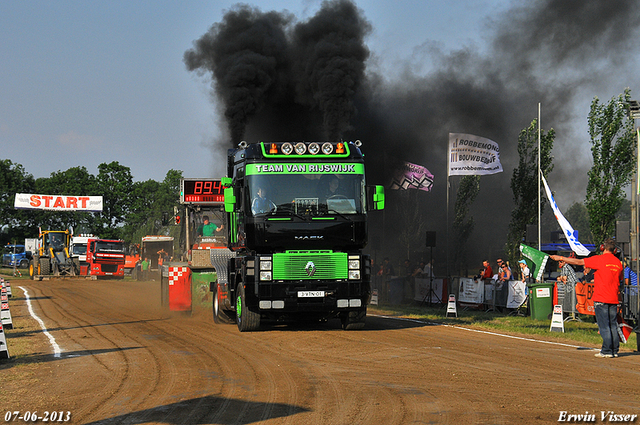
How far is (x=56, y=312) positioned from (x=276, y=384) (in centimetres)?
1295

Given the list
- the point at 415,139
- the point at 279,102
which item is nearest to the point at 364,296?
the point at 279,102

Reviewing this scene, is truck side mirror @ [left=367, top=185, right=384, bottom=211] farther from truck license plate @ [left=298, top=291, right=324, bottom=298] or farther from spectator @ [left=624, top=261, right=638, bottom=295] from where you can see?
spectator @ [left=624, top=261, right=638, bottom=295]

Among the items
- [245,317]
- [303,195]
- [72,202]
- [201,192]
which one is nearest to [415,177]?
[201,192]

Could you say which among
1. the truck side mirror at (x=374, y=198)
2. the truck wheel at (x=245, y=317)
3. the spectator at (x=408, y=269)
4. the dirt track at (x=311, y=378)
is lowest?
the dirt track at (x=311, y=378)

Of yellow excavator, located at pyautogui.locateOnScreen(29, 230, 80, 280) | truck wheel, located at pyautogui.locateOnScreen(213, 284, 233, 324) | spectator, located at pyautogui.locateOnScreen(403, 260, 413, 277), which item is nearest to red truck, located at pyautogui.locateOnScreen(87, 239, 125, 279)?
yellow excavator, located at pyautogui.locateOnScreen(29, 230, 80, 280)

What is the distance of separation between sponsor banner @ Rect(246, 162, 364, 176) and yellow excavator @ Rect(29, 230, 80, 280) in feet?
109

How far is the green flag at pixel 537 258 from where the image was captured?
635 inches

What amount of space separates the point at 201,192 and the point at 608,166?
52.8 feet

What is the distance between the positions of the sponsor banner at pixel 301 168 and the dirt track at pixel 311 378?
3078 millimetres

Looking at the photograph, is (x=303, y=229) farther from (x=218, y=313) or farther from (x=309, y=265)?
(x=218, y=313)

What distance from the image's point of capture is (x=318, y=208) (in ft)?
40.5

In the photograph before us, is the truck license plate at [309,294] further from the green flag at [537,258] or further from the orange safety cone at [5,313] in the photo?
the orange safety cone at [5,313]

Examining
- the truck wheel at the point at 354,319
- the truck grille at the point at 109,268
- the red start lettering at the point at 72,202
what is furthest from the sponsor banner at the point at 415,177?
the red start lettering at the point at 72,202

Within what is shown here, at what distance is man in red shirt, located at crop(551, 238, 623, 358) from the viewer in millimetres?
10203
